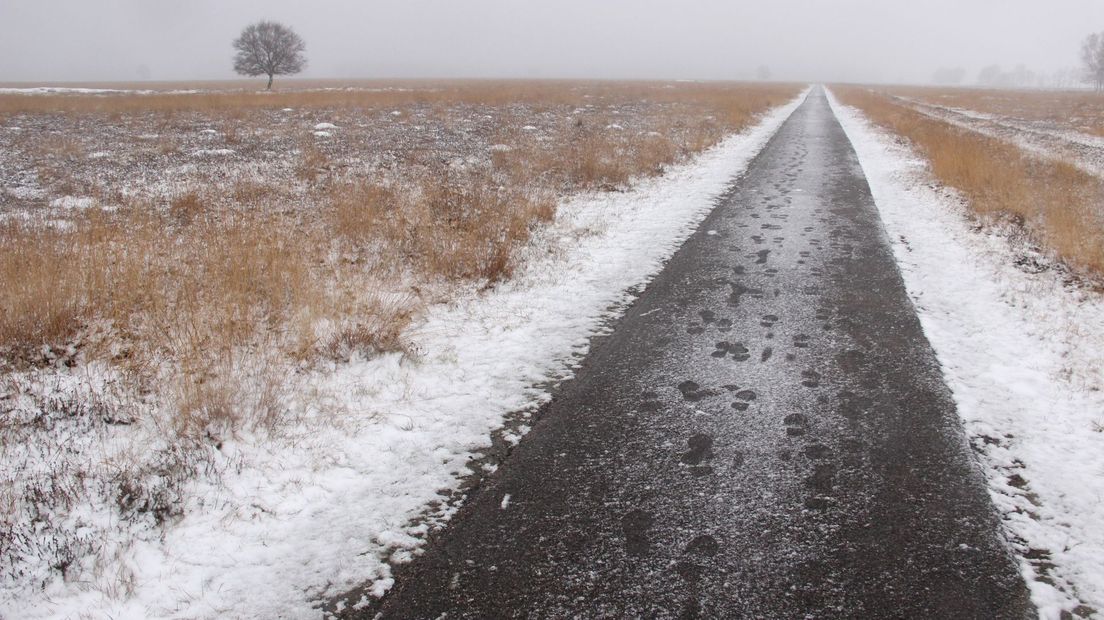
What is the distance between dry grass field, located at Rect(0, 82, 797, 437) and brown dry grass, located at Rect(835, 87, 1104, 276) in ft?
19.1

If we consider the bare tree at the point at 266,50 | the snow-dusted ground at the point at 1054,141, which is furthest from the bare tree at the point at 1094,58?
the bare tree at the point at 266,50

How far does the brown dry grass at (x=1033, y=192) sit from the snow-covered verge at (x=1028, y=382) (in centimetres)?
40

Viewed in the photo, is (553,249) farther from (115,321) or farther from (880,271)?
(115,321)

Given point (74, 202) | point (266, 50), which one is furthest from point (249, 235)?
point (266, 50)

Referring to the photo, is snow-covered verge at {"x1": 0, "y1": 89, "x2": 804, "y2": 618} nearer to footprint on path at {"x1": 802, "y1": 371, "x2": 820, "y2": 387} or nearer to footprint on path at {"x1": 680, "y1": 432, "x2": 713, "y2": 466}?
footprint on path at {"x1": 680, "y1": 432, "x2": 713, "y2": 466}

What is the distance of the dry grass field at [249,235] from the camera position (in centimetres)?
396

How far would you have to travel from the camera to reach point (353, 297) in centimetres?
497

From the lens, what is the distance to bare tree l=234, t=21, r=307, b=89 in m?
53.0

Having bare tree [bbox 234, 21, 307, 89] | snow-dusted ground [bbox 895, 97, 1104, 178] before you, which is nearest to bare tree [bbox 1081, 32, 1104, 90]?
snow-dusted ground [bbox 895, 97, 1104, 178]

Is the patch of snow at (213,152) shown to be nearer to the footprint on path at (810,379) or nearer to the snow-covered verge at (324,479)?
the snow-covered verge at (324,479)

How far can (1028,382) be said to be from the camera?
12.5ft

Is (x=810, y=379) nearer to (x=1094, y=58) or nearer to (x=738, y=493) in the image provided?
(x=738, y=493)

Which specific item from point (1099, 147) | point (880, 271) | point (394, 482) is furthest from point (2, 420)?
point (1099, 147)

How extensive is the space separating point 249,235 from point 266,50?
57.3 meters
